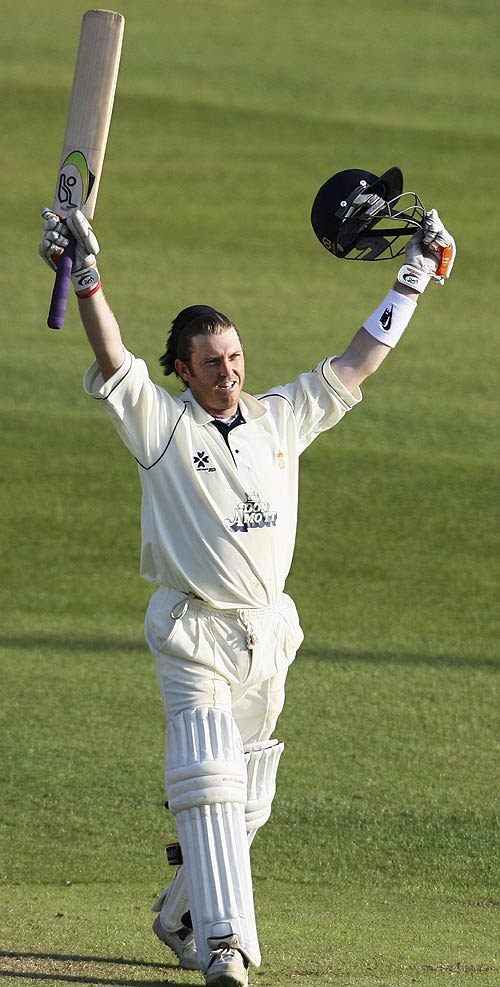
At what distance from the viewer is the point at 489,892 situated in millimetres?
5484

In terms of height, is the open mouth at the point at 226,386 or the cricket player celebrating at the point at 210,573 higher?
the open mouth at the point at 226,386

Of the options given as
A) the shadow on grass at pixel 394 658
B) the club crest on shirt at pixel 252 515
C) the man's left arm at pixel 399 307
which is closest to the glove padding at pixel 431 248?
the man's left arm at pixel 399 307

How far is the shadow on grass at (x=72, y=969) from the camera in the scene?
13.7ft

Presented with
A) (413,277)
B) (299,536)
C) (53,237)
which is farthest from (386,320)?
(299,536)

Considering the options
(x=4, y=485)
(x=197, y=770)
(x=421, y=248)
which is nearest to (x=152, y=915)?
(x=197, y=770)

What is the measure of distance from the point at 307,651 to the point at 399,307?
3811mm

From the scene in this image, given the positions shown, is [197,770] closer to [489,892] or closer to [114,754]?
[489,892]

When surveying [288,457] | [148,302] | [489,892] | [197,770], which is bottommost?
[489,892]

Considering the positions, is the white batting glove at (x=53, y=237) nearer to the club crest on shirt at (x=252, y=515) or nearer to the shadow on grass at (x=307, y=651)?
the club crest on shirt at (x=252, y=515)

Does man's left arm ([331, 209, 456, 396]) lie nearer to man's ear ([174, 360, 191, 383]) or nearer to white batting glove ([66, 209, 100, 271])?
man's ear ([174, 360, 191, 383])

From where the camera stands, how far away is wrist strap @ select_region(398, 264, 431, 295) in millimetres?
4699

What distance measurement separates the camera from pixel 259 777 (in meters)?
4.41

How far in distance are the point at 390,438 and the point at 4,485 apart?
9.47 feet

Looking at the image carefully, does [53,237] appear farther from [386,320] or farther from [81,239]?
[386,320]
